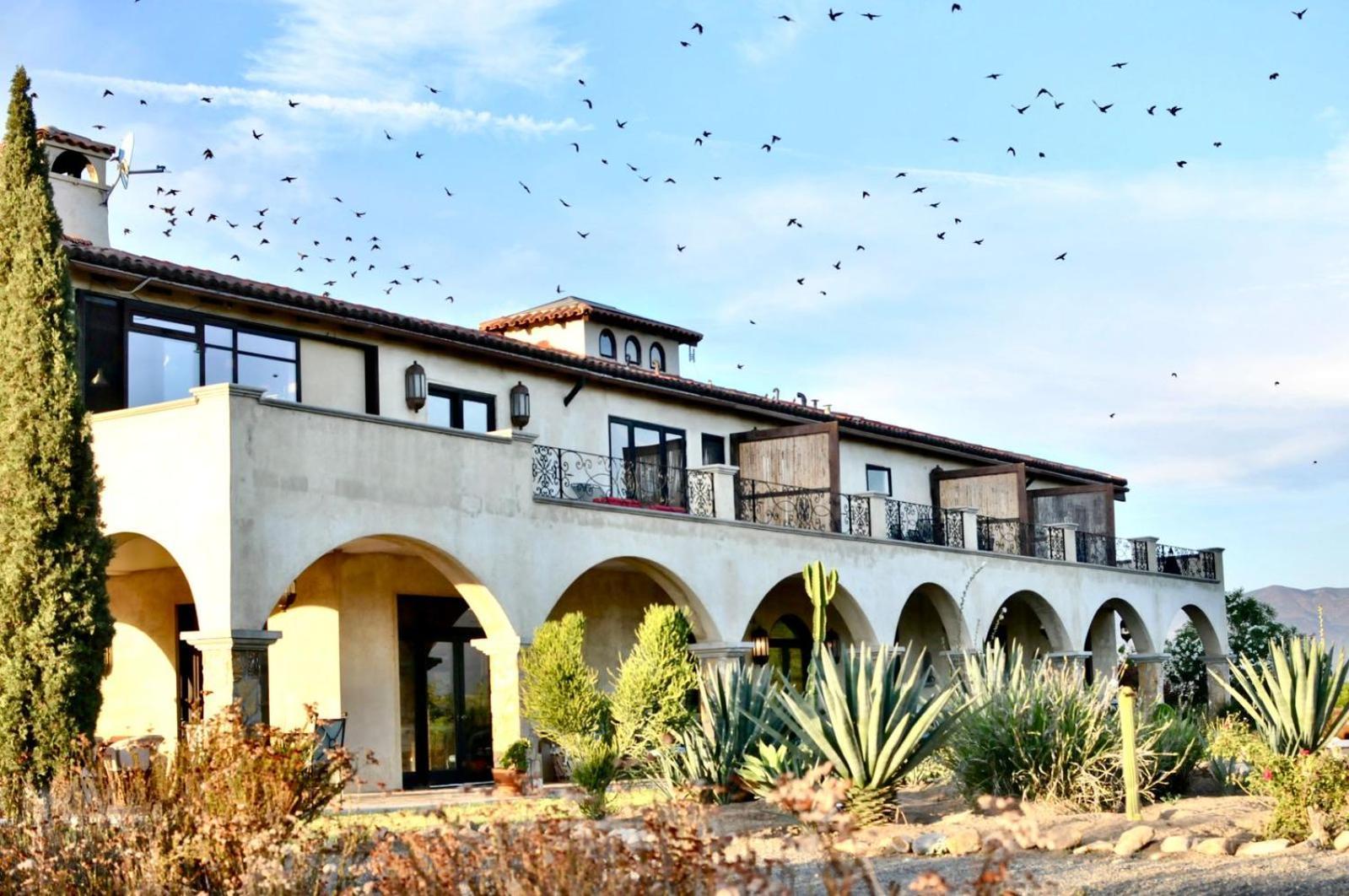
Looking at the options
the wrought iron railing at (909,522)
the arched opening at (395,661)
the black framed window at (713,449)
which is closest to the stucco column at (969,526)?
the wrought iron railing at (909,522)

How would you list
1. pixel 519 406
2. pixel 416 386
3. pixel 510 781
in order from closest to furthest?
pixel 510 781
pixel 416 386
pixel 519 406

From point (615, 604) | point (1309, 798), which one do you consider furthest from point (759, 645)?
point (1309, 798)

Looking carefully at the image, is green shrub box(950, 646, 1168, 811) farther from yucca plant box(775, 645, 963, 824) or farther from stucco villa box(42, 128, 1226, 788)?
stucco villa box(42, 128, 1226, 788)

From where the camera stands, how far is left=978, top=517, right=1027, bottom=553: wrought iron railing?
1287 inches

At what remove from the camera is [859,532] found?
28125mm

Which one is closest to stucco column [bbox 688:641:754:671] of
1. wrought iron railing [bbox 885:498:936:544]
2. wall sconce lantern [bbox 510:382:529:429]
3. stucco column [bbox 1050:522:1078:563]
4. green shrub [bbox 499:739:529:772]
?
wall sconce lantern [bbox 510:382:529:429]

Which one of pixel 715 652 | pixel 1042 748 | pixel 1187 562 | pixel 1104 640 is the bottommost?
pixel 1042 748

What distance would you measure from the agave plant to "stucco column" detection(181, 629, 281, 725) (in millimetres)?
9908

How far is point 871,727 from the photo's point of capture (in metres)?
13.8

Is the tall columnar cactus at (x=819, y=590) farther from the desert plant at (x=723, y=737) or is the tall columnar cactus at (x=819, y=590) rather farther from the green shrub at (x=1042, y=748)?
the green shrub at (x=1042, y=748)

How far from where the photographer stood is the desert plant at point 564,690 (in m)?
16.6

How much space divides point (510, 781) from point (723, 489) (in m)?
7.16

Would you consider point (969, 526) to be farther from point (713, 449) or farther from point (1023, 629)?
point (1023, 629)

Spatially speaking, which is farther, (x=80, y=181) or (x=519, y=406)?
(x=519, y=406)
